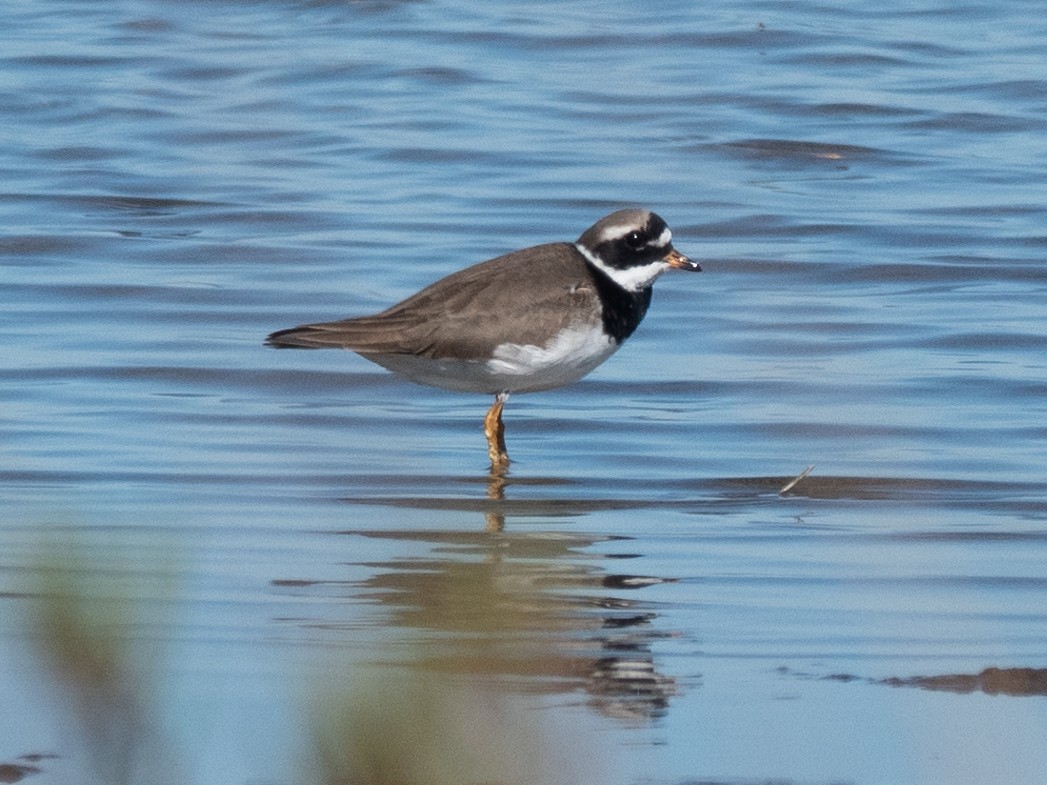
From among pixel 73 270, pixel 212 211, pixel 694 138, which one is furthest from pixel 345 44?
pixel 73 270

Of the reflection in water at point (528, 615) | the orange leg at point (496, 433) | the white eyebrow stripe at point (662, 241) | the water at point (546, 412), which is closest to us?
the water at point (546, 412)

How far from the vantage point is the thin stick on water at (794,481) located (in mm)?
6827

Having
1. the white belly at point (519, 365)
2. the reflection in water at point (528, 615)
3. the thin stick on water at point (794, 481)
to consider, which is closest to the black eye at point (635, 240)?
the white belly at point (519, 365)

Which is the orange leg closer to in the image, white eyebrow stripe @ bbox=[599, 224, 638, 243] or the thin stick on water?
white eyebrow stripe @ bbox=[599, 224, 638, 243]

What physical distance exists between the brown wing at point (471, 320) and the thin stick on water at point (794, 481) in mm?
979

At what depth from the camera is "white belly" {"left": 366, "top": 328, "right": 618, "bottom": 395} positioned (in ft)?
24.6

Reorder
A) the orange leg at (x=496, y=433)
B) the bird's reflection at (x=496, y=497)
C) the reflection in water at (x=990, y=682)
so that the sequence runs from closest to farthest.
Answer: the reflection in water at (x=990, y=682)
the bird's reflection at (x=496, y=497)
the orange leg at (x=496, y=433)

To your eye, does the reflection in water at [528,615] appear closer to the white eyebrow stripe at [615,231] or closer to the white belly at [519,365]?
the white belly at [519,365]

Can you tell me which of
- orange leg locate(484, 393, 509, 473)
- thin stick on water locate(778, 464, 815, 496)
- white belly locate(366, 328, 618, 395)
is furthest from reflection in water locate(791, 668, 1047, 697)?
orange leg locate(484, 393, 509, 473)

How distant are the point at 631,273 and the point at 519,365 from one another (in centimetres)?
66

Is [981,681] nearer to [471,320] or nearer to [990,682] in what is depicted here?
[990,682]

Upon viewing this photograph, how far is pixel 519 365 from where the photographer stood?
7.54 metres

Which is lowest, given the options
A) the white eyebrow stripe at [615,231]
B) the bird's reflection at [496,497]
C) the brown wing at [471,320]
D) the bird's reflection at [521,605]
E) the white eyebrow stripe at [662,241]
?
the bird's reflection at [496,497]

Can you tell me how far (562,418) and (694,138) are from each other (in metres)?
6.80
